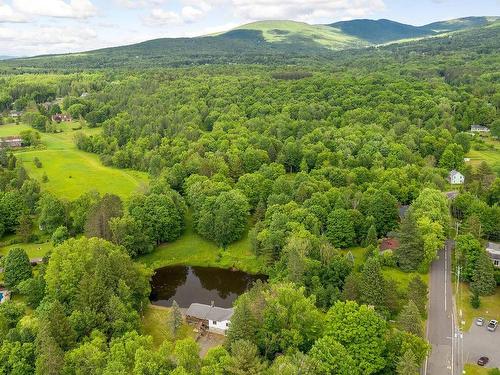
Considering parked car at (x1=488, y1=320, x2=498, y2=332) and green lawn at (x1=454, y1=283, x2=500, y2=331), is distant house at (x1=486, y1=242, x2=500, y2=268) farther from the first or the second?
parked car at (x1=488, y1=320, x2=498, y2=332)

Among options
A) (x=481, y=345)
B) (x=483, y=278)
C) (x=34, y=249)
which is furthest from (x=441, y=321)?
(x=34, y=249)

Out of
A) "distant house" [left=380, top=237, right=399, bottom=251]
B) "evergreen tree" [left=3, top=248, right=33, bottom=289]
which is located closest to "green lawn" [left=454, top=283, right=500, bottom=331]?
"distant house" [left=380, top=237, right=399, bottom=251]

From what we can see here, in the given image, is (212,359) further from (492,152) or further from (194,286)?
(492,152)

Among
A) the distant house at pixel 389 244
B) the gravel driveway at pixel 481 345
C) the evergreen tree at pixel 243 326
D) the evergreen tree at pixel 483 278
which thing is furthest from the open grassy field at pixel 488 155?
the evergreen tree at pixel 243 326

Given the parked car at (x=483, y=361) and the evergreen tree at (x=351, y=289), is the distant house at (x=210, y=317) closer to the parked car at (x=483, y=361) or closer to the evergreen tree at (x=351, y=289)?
the evergreen tree at (x=351, y=289)

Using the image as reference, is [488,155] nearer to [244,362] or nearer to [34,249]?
[244,362]

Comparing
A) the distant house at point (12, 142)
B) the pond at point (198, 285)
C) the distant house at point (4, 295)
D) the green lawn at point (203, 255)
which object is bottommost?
the pond at point (198, 285)
